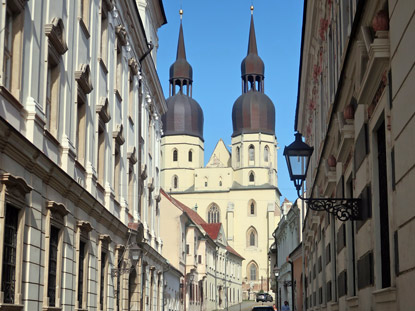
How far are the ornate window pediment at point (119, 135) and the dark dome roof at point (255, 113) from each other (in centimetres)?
9634

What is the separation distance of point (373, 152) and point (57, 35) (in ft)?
26.5

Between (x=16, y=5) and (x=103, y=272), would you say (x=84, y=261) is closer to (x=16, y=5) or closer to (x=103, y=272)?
(x=103, y=272)

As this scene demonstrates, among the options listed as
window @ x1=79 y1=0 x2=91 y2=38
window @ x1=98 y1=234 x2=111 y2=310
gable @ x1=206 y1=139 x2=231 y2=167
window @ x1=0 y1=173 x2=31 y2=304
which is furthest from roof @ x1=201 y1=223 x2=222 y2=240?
window @ x1=0 y1=173 x2=31 y2=304

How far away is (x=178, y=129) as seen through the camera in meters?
121

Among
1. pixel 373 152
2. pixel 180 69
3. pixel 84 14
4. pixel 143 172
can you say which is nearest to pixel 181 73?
pixel 180 69

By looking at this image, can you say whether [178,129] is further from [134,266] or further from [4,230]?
[4,230]

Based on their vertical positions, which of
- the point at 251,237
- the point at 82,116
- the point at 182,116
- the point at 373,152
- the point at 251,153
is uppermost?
the point at 182,116

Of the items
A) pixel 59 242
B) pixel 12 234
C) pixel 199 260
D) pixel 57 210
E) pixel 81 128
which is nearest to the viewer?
pixel 12 234

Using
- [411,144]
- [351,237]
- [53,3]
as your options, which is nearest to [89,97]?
[53,3]

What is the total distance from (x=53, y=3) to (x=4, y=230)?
5.16m

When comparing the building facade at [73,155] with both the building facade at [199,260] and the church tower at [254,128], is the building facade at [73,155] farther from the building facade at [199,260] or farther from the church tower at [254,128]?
the church tower at [254,128]

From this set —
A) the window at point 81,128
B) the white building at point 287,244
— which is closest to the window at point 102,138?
the window at point 81,128

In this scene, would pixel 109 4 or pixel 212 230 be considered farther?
pixel 212 230

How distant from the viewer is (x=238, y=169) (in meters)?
122
